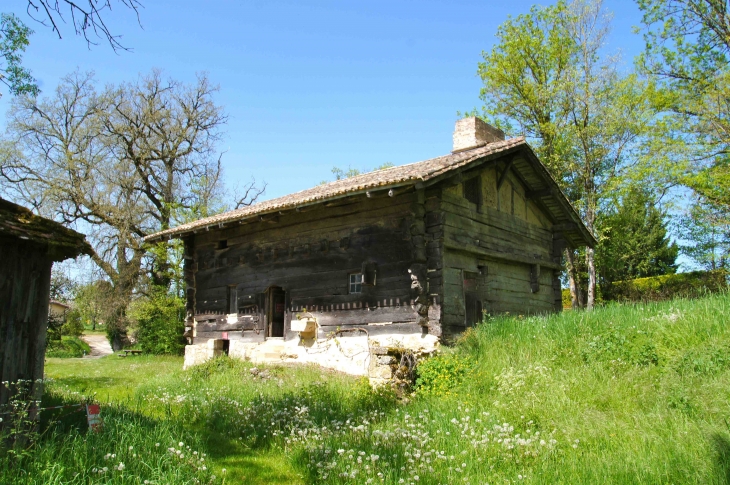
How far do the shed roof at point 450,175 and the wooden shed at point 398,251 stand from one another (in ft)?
0.11

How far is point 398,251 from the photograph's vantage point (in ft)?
39.1

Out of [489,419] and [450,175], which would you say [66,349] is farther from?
[489,419]

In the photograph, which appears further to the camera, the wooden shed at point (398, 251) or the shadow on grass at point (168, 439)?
the wooden shed at point (398, 251)

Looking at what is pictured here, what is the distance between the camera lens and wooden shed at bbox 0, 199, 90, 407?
21.5ft

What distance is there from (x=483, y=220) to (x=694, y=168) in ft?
34.2

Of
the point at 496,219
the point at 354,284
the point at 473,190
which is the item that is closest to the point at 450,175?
the point at 473,190

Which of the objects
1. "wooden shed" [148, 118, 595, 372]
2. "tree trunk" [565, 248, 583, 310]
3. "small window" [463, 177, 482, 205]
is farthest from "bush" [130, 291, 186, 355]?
"tree trunk" [565, 248, 583, 310]

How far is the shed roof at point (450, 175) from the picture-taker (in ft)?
36.0

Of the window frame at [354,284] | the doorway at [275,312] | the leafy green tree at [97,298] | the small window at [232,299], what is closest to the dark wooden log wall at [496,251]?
the window frame at [354,284]

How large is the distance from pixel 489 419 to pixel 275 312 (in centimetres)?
898

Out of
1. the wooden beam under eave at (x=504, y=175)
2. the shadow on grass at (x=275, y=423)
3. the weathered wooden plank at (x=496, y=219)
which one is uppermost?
the wooden beam under eave at (x=504, y=175)

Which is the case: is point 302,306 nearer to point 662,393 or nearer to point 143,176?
point 662,393

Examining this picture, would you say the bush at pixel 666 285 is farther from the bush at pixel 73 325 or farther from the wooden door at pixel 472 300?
the bush at pixel 73 325

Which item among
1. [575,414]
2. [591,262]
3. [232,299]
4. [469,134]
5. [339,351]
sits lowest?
[575,414]
